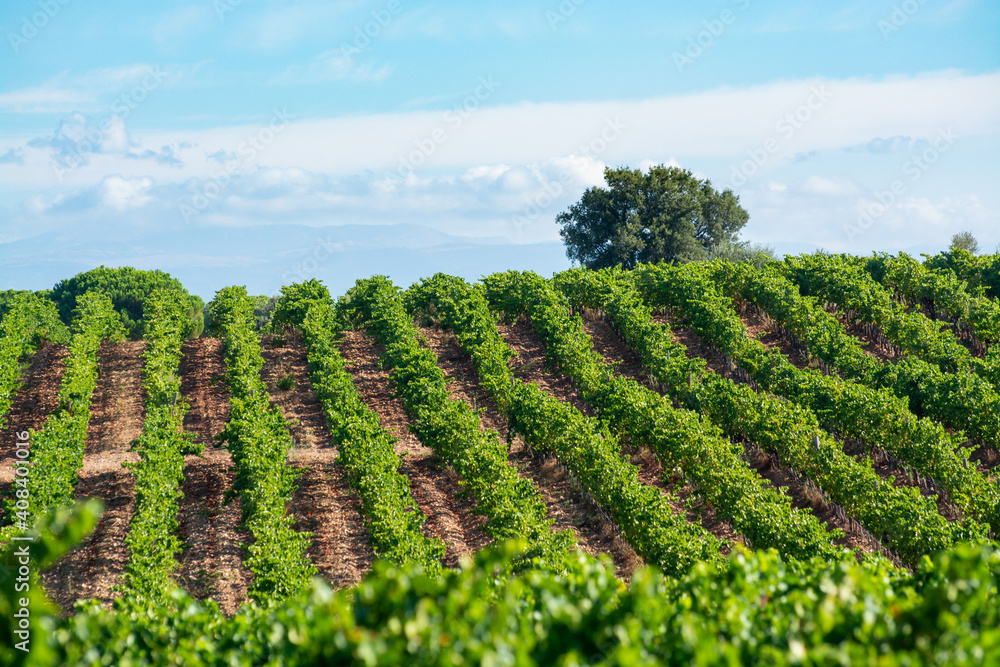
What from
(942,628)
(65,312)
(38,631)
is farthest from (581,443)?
(65,312)

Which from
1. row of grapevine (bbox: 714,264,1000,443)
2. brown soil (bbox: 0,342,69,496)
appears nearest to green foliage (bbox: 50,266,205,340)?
brown soil (bbox: 0,342,69,496)

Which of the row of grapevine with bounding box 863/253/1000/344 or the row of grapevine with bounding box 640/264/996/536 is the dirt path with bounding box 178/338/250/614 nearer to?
the row of grapevine with bounding box 640/264/996/536

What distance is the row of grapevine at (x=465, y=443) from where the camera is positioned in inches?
633

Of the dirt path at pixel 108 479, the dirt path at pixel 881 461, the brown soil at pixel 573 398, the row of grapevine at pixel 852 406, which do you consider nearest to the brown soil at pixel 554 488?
the brown soil at pixel 573 398

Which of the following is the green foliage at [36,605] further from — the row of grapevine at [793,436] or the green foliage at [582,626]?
the row of grapevine at [793,436]

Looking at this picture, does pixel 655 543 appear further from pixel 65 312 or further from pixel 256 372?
pixel 65 312

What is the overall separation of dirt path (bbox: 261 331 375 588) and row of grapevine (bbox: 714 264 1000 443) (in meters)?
15.6

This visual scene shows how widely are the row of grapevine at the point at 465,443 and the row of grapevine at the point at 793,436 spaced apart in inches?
267

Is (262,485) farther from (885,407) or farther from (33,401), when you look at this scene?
(885,407)

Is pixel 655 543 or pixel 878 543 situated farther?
pixel 878 543

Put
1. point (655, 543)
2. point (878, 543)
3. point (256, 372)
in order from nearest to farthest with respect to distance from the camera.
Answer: point (655, 543) → point (878, 543) → point (256, 372)

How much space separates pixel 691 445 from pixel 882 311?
1379 centimetres

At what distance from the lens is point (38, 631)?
226 inches

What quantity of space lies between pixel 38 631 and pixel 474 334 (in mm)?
22425
